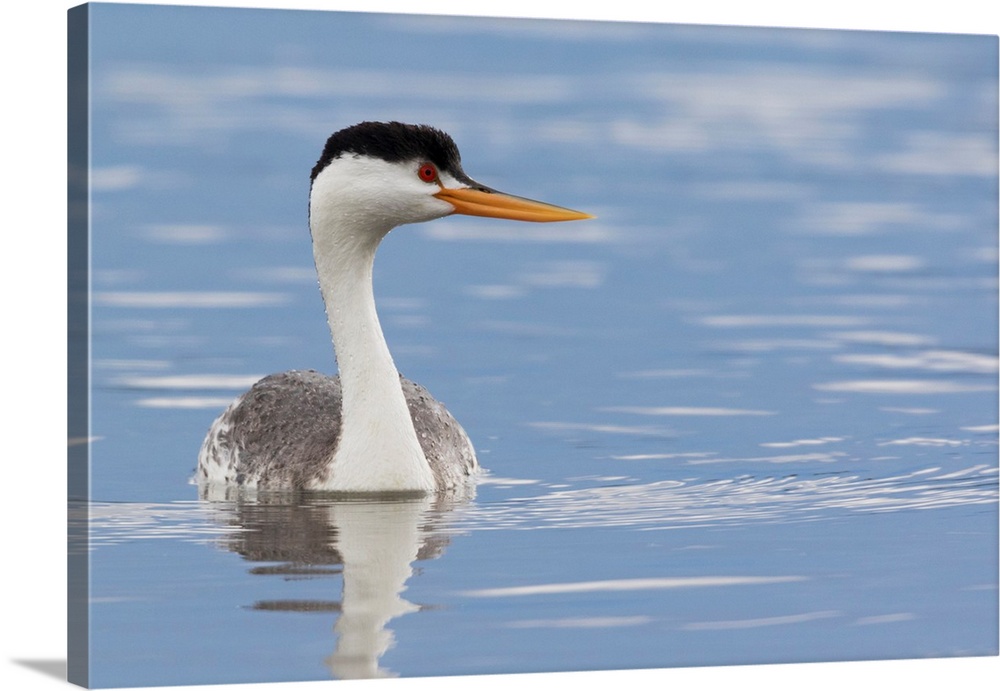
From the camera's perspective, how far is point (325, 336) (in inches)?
486

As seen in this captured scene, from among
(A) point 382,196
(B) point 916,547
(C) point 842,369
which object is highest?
(A) point 382,196

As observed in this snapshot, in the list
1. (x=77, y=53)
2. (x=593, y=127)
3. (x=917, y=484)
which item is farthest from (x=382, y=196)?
(x=917, y=484)

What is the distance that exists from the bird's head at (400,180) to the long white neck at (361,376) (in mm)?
99

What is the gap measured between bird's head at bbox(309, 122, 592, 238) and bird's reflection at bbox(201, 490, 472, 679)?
132 cm

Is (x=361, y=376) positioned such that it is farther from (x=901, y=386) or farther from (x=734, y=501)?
(x=901, y=386)

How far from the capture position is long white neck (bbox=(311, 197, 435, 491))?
11.7 metres

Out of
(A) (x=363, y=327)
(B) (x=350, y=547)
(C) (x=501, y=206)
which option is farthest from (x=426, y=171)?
(B) (x=350, y=547)

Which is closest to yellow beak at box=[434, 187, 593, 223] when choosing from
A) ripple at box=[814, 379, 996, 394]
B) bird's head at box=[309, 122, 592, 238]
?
bird's head at box=[309, 122, 592, 238]

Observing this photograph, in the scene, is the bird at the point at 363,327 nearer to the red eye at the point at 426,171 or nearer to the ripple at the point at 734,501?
the red eye at the point at 426,171

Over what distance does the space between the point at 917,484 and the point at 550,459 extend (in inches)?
69.8

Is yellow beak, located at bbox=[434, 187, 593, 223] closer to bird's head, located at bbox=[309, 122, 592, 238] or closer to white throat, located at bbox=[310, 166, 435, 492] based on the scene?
bird's head, located at bbox=[309, 122, 592, 238]

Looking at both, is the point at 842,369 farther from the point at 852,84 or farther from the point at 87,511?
the point at 87,511

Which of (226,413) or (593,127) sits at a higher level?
(593,127)

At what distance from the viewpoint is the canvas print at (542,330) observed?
10359mm
